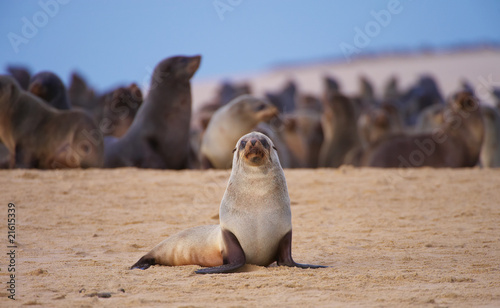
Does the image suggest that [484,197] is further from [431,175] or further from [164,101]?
[164,101]

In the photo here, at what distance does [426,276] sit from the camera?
3.94 m

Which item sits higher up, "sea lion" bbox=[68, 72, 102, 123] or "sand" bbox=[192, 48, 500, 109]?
"sand" bbox=[192, 48, 500, 109]

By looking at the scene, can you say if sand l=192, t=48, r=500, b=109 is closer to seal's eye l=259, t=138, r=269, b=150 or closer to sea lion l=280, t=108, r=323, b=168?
sea lion l=280, t=108, r=323, b=168

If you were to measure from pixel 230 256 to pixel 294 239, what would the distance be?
4.35 feet

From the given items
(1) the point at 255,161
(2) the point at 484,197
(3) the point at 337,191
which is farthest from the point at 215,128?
(1) the point at 255,161

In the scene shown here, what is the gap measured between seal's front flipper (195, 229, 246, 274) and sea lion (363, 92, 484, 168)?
6.87 metres

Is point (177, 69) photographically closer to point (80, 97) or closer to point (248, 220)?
point (248, 220)

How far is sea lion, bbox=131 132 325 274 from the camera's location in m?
4.26

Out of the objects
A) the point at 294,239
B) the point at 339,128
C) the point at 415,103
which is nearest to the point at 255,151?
the point at 294,239

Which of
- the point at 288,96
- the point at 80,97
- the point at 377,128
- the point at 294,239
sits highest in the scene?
the point at 288,96

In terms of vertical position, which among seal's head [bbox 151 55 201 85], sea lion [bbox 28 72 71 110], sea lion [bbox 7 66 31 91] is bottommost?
sea lion [bbox 28 72 71 110]

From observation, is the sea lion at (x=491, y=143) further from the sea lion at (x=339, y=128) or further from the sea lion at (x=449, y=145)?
the sea lion at (x=339, y=128)

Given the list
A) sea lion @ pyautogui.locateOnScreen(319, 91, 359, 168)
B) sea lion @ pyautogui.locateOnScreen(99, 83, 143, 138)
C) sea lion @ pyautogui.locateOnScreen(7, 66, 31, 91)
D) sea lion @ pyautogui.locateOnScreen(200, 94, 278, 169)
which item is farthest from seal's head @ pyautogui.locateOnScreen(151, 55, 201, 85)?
sea lion @ pyautogui.locateOnScreen(319, 91, 359, 168)

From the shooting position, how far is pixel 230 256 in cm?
420
